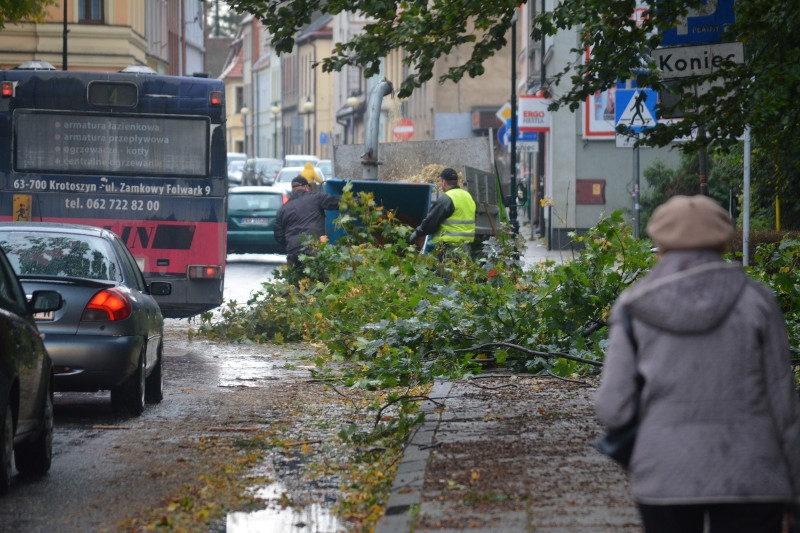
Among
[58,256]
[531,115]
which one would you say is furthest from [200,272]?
[531,115]

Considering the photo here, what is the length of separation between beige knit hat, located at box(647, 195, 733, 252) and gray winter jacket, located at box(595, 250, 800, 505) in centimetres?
3

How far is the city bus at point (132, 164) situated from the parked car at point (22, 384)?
288 inches

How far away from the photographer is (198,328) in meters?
17.2

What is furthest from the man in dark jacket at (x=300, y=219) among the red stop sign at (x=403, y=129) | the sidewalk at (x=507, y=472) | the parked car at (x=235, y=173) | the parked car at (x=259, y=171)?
the parked car at (x=235, y=173)

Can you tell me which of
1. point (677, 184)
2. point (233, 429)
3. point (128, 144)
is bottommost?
point (233, 429)

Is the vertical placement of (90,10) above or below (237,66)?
below

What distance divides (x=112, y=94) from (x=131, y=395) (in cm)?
616

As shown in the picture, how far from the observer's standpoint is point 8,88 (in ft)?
48.9

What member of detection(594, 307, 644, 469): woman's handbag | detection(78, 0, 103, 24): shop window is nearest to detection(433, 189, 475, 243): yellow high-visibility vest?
detection(594, 307, 644, 469): woman's handbag

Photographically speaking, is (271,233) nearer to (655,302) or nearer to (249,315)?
(249,315)

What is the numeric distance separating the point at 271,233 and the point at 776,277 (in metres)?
19.6

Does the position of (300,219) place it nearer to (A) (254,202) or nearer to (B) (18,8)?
(B) (18,8)

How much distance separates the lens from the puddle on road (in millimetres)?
6125

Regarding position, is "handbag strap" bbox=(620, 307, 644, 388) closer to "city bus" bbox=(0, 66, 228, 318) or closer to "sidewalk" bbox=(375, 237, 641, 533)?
"sidewalk" bbox=(375, 237, 641, 533)
